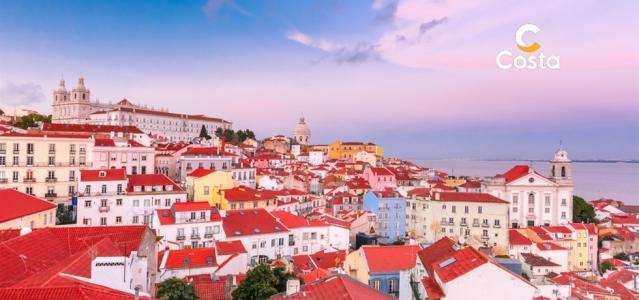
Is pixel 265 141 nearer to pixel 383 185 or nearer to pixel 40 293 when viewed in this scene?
pixel 383 185

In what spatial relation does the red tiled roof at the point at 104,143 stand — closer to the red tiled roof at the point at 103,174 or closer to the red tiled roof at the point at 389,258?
the red tiled roof at the point at 103,174

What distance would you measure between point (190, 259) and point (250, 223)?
21.7 ft

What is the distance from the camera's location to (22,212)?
1969cm

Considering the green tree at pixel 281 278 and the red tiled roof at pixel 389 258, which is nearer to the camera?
the green tree at pixel 281 278

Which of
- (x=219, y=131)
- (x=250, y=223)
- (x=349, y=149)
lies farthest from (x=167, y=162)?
(x=349, y=149)

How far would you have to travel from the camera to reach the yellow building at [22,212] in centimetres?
1862

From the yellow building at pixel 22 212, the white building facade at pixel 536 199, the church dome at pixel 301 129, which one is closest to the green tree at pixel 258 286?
the yellow building at pixel 22 212

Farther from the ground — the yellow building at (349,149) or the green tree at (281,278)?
the yellow building at (349,149)

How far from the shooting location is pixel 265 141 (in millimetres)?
91500

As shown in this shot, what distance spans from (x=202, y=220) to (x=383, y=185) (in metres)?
29.1

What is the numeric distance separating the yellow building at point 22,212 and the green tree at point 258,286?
402 inches

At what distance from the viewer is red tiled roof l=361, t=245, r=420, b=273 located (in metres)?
16.1

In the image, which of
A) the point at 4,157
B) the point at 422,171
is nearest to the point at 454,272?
the point at 4,157

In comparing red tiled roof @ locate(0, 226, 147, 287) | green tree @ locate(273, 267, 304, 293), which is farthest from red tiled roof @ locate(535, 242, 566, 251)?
red tiled roof @ locate(0, 226, 147, 287)
